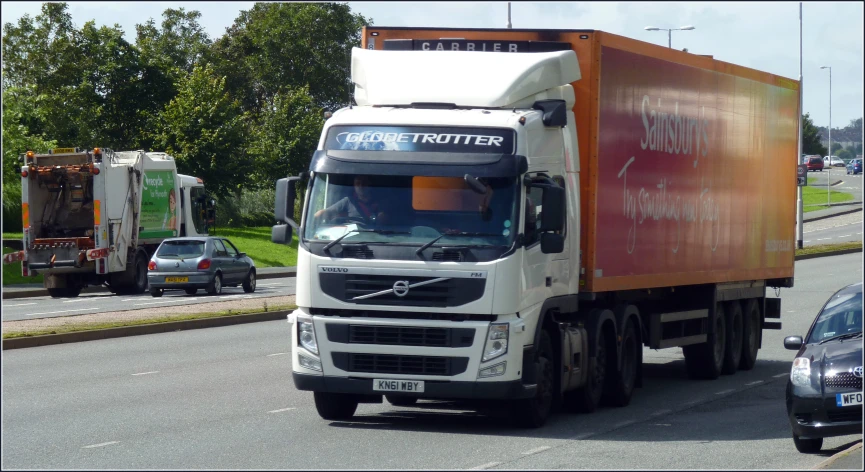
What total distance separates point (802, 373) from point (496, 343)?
2490mm

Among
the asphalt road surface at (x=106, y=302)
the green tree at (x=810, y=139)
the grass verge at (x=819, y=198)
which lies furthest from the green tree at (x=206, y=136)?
the green tree at (x=810, y=139)

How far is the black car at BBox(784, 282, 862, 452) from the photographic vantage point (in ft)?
33.3

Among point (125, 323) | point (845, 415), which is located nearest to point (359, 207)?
point (845, 415)

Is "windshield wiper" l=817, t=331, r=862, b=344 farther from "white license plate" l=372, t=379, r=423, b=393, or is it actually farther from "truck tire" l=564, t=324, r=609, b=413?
"white license plate" l=372, t=379, r=423, b=393

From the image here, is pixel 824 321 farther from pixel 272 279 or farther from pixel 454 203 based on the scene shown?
pixel 272 279

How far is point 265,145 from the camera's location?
250ft

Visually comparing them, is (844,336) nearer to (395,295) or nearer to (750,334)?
(395,295)

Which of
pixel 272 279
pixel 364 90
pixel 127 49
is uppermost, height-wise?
pixel 127 49

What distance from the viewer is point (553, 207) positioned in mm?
11164

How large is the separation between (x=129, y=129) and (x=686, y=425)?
223 feet

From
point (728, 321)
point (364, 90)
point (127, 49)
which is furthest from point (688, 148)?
point (127, 49)

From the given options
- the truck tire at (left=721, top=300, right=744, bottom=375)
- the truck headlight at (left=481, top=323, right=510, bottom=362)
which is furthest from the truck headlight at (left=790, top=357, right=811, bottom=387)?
the truck tire at (left=721, top=300, right=744, bottom=375)

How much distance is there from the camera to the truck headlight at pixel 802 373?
10492 mm

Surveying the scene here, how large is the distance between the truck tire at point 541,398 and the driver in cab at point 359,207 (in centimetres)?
193
